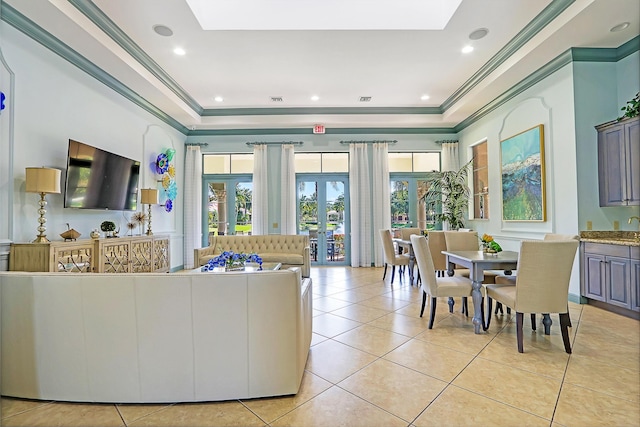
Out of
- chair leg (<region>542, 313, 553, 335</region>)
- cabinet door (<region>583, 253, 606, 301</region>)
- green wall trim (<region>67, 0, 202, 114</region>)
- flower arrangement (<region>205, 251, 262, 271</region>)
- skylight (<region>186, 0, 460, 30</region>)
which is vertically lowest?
chair leg (<region>542, 313, 553, 335</region>)

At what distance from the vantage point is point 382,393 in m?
1.96

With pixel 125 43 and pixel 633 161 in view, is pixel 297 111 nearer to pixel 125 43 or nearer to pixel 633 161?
pixel 125 43

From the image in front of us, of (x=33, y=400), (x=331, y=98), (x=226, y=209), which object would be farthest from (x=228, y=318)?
(x=226, y=209)

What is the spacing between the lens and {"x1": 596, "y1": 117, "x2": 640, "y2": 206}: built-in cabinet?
340 centimetres

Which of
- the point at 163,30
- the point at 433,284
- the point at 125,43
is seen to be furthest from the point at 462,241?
the point at 125,43

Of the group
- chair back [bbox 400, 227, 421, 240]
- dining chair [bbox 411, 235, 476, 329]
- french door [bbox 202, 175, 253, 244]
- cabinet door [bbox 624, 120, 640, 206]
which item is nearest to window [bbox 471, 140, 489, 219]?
chair back [bbox 400, 227, 421, 240]

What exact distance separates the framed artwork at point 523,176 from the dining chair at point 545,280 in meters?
2.28

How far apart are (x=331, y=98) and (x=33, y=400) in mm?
5899

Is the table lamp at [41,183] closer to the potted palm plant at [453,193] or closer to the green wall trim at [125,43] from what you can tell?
the green wall trim at [125,43]

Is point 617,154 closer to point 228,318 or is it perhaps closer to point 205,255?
point 228,318

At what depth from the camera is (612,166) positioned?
3.68 m

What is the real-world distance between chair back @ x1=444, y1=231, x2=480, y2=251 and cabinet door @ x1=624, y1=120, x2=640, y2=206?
1.68m

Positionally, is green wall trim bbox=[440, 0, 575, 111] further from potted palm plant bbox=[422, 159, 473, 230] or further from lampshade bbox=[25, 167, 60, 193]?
lampshade bbox=[25, 167, 60, 193]

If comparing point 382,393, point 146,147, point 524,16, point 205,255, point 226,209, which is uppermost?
point 524,16
